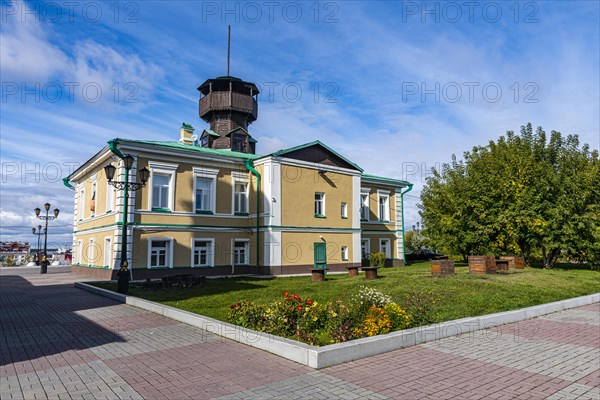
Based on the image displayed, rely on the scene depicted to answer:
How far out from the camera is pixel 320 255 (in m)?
25.7

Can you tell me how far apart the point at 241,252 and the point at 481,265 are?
1321 centimetres

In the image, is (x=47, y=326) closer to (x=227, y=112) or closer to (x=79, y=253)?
(x=79, y=253)

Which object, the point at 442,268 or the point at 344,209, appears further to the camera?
the point at 344,209

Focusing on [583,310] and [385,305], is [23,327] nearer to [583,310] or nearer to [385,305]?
[385,305]

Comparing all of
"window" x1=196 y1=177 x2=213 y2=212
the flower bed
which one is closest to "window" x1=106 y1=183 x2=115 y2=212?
"window" x1=196 y1=177 x2=213 y2=212

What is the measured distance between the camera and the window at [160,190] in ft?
71.1

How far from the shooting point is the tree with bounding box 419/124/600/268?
23.2 metres

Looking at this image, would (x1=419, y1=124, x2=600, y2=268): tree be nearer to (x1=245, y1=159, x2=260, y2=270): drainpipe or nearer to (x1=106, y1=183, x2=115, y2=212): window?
(x1=245, y1=159, x2=260, y2=270): drainpipe

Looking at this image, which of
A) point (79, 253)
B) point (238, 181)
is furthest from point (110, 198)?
point (79, 253)

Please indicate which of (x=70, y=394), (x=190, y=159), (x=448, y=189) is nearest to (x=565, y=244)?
(x=448, y=189)

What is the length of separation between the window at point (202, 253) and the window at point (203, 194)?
183cm

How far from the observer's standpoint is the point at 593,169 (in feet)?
78.5

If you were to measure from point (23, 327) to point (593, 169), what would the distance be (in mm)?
28032

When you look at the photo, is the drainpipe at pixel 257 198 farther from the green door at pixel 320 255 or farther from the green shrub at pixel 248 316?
the green shrub at pixel 248 316
